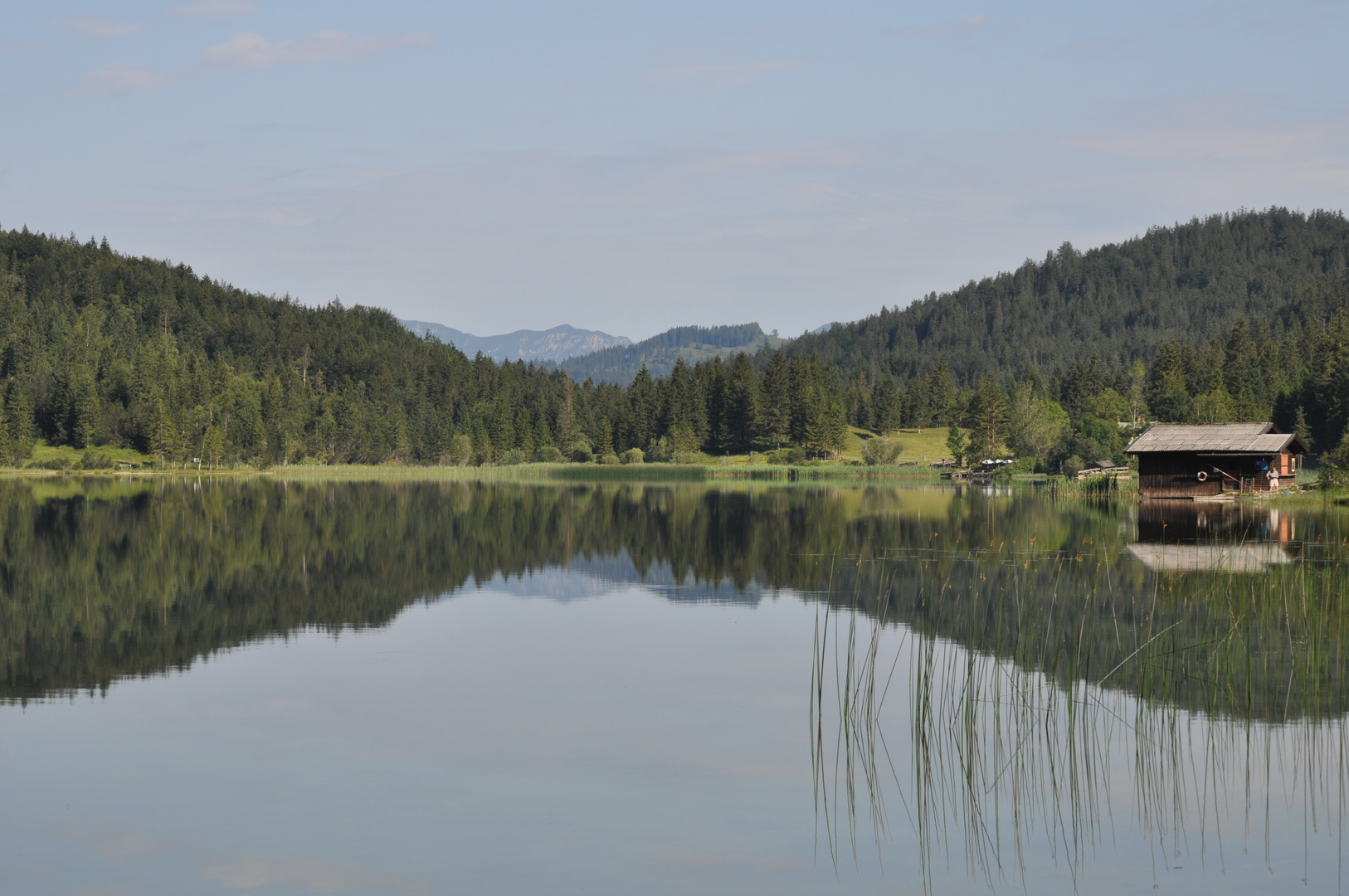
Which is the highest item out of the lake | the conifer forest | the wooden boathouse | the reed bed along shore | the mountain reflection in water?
the conifer forest

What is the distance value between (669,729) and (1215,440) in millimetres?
53551

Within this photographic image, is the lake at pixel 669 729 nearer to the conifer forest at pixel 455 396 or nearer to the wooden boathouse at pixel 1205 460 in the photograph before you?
the wooden boathouse at pixel 1205 460

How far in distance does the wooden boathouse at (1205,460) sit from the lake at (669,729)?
32.4m

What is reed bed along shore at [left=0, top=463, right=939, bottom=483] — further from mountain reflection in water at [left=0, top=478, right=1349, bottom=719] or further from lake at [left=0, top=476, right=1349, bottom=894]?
lake at [left=0, top=476, right=1349, bottom=894]

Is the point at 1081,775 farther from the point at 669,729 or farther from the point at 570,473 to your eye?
the point at 570,473

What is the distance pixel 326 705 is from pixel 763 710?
217 inches

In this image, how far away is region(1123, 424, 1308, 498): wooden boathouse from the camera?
59.0 meters

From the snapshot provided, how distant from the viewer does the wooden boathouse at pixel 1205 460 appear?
59031mm

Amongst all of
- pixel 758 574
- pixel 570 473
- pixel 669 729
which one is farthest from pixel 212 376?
pixel 669 729

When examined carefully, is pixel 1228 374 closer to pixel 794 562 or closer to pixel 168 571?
pixel 794 562

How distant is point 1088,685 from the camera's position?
15125 mm

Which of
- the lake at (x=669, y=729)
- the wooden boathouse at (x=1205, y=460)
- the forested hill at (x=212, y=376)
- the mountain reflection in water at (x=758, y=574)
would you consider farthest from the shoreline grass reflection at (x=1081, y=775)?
the forested hill at (x=212, y=376)

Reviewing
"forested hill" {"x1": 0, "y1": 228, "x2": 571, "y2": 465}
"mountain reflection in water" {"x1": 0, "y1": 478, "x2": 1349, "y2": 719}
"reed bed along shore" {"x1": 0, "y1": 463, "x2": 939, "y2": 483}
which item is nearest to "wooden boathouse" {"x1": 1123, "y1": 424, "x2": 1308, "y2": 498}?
"mountain reflection in water" {"x1": 0, "y1": 478, "x2": 1349, "y2": 719}

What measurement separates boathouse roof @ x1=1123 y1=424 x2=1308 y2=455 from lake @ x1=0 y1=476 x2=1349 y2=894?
105 ft
